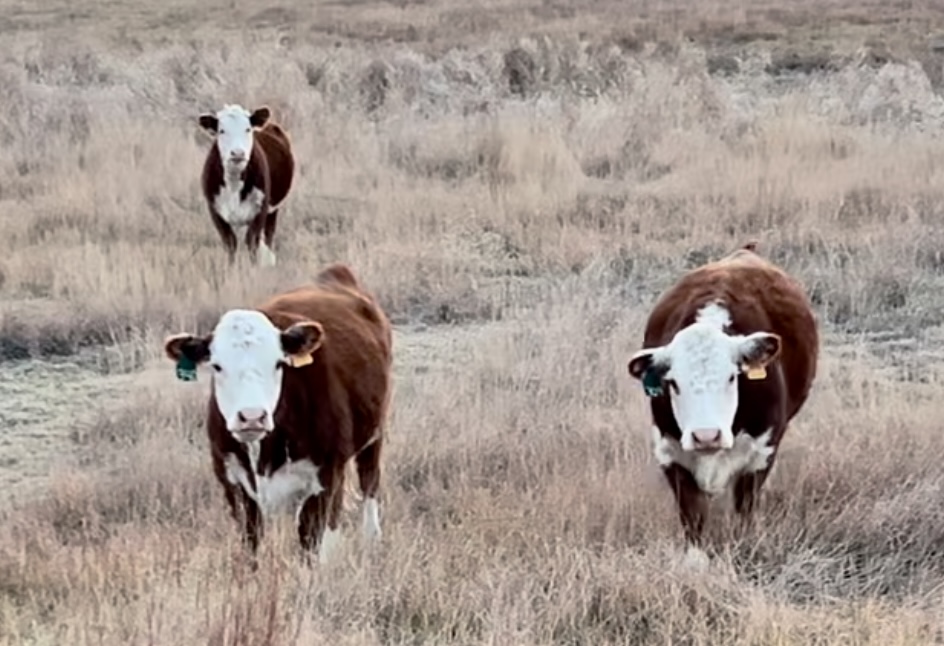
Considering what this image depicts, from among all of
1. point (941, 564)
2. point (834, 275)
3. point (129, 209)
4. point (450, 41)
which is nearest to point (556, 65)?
point (450, 41)

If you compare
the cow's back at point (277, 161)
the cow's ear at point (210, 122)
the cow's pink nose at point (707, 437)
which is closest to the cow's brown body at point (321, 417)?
the cow's pink nose at point (707, 437)

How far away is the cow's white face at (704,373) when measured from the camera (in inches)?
235

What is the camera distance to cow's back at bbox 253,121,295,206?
14.0 meters

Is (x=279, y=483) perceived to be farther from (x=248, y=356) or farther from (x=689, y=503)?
(x=689, y=503)

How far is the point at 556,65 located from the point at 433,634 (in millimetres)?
18666

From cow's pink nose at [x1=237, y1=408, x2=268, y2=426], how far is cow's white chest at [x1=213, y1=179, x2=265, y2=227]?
24.0 ft

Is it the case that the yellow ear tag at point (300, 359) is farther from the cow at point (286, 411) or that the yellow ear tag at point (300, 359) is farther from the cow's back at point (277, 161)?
the cow's back at point (277, 161)

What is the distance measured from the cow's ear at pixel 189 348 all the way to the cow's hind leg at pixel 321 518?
669mm

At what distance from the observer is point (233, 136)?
42.3 ft

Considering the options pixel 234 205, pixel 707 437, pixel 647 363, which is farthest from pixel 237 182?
pixel 707 437

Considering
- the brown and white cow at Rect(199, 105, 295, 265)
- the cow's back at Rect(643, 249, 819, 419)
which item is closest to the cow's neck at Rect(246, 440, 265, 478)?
the cow's back at Rect(643, 249, 819, 419)

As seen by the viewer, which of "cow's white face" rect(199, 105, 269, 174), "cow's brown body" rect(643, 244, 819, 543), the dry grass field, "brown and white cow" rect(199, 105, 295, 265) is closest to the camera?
the dry grass field

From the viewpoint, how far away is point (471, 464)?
7.78 metres

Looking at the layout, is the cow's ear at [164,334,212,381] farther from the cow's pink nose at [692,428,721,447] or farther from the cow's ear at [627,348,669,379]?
the cow's pink nose at [692,428,721,447]
